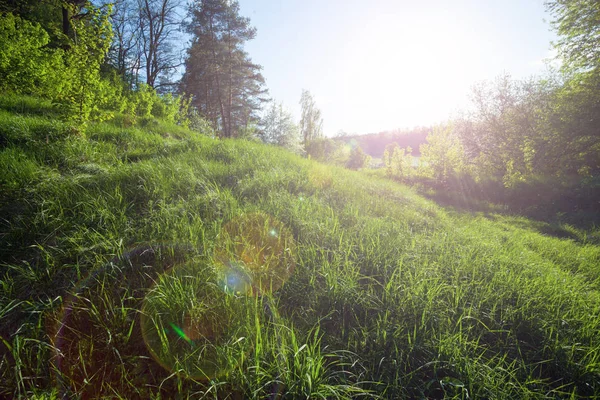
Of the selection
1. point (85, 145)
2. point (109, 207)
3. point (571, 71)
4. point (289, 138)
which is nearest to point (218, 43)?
point (289, 138)

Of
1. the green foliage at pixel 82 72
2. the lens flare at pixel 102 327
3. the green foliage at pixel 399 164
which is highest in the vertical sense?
the green foliage at pixel 82 72

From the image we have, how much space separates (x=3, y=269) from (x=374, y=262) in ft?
10.7

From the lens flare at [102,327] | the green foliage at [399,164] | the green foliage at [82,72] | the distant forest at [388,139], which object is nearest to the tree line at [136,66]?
the green foliage at [82,72]

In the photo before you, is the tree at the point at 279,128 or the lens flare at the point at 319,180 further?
the tree at the point at 279,128

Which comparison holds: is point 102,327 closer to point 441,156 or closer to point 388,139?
point 441,156

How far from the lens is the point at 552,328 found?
70.9 inches

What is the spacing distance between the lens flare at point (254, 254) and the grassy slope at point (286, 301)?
10 centimetres

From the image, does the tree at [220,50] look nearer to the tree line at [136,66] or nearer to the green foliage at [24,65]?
the tree line at [136,66]

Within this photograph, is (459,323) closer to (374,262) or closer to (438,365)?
(438,365)

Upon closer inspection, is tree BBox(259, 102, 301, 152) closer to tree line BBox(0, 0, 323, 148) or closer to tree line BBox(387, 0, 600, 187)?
tree line BBox(0, 0, 323, 148)

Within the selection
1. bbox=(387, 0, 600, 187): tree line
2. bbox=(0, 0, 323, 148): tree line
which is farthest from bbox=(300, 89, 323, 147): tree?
bbox=(387, 0, 600, 187): tree line

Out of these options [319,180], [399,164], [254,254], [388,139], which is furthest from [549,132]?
[388,139]

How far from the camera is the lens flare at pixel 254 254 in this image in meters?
1.93

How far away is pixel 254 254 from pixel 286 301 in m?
0.57
